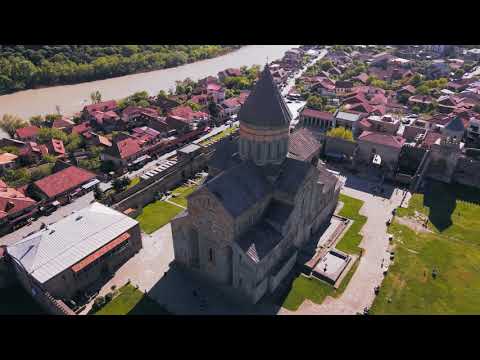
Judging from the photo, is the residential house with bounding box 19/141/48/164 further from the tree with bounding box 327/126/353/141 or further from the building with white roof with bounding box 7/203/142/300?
the tree with bounding box 327/126/353/141

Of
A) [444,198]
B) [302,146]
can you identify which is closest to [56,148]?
[302,146]

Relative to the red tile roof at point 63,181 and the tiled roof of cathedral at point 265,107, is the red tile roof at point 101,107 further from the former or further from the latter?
the tiled roof of cathedral at point 265,107

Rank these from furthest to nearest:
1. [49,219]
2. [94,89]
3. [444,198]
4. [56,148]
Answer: [94,89] < [56,148] < [444,198] < [49,219]

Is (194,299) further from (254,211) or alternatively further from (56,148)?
(56,148)

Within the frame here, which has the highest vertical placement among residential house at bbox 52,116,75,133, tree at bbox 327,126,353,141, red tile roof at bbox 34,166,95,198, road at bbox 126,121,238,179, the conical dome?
the conical dome

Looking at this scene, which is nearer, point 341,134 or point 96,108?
point 341,134

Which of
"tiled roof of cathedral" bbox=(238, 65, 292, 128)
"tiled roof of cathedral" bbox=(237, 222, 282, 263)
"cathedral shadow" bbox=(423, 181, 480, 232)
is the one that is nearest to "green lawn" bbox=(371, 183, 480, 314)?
"cathedral shadow" bbox=(423, 181, 480, 232)
